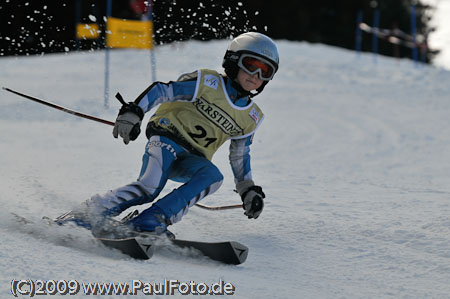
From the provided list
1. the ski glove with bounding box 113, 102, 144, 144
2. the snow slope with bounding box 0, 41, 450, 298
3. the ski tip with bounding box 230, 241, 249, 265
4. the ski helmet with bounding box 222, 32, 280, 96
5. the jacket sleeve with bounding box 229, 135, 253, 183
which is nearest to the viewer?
the snow slope with bounding box 0, 41, 450, 298

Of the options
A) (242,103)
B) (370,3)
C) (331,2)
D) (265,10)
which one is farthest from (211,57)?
(370,3)

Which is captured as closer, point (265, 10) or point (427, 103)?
point (427, 103)

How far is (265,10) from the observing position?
36938 mm

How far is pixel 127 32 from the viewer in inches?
407

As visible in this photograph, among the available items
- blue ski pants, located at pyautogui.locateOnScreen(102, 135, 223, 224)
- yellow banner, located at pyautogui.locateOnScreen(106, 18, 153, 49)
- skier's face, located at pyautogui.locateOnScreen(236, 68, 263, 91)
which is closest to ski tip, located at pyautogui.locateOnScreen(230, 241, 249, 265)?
blue ski pants, located at pyautogui.locateOnScreen(102, 135, 223, 224)

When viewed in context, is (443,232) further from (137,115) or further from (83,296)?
(83,296)

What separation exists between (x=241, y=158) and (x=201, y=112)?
1.50ft

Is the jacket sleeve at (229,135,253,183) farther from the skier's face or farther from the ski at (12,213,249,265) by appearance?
the ski at (12,213,249,265)

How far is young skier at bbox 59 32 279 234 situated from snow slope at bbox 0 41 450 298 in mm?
303

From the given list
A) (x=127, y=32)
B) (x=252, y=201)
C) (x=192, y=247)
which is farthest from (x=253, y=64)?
(x=127, y=32)

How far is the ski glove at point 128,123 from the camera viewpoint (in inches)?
134

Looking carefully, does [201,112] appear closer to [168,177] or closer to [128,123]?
[168,177]

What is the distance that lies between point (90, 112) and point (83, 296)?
805 centimetres

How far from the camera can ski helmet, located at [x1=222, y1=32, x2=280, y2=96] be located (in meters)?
3.79
